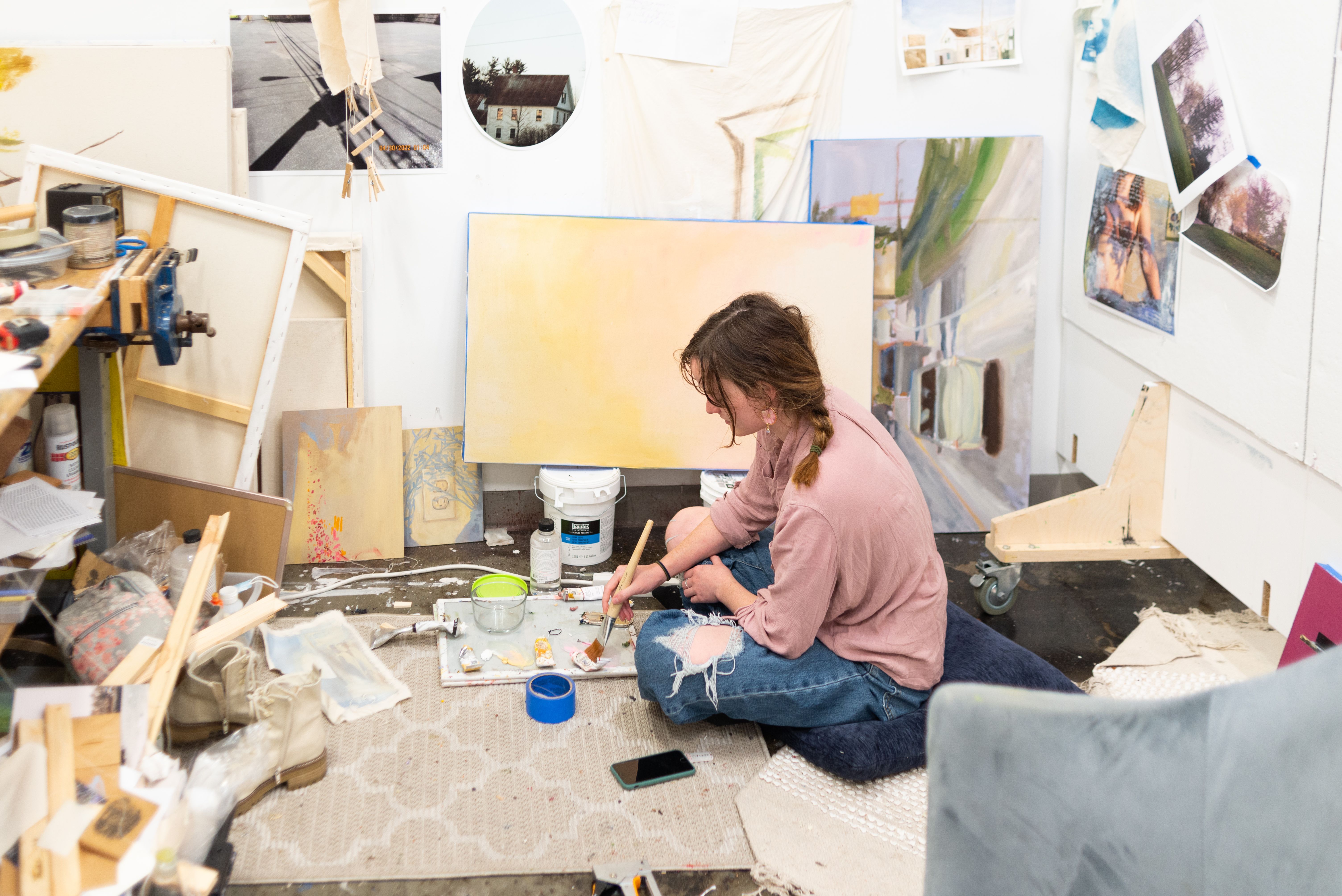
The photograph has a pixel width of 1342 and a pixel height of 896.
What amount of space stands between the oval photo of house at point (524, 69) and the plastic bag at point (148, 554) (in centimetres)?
149

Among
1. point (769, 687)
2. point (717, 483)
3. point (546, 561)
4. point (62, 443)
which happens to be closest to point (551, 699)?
point (769, 687)

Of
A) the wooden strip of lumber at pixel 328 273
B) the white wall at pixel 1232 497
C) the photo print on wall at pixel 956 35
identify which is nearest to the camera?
the white wall at pixel 1232 497

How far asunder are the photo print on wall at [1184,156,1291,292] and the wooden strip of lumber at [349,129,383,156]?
2255 mm

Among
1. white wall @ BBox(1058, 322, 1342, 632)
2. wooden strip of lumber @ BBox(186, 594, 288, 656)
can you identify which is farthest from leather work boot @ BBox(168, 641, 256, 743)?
white wall @ BBox(1058, 322, 1342, 632)

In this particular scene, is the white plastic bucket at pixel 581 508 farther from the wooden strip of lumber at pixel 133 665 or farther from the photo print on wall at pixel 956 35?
the photo print on wall at pixel 956 35

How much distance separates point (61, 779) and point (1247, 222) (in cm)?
266

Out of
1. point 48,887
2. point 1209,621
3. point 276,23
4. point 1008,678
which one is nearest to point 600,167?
point 276,23

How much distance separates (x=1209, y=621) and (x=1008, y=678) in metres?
0.94

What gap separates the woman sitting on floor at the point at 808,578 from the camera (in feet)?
6.78

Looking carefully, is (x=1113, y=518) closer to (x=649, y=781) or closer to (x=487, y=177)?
(x=649, y=781)

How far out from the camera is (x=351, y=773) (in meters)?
2.17

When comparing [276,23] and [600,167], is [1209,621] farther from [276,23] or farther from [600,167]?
[276,23]

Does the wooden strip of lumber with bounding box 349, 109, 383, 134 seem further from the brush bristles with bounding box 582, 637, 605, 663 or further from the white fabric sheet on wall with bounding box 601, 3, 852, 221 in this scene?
the brush bristles with bounding box 582, 637, 605, 663

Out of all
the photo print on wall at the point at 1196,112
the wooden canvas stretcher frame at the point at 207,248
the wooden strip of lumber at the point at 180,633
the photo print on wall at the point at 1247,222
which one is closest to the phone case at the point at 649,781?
the wooden strip of lumber at the point at 180,633
